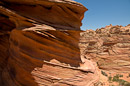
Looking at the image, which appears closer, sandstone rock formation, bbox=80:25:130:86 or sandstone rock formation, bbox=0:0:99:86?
sandstone rock formation, bbox=0:0:99:86

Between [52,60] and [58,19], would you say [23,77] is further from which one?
[58,19]

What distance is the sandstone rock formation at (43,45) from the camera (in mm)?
4266

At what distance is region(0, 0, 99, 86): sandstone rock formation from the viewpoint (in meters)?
4.27

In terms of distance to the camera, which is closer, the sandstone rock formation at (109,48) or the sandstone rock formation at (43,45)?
the sandstone rock formation at (43,45)

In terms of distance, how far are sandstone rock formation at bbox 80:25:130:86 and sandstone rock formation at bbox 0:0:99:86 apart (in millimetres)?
7268

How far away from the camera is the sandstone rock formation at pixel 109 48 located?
12.4 metres

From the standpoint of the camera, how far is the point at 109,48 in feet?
45.6

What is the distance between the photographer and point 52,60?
4531mm

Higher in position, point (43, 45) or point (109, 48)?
point (109, 48)

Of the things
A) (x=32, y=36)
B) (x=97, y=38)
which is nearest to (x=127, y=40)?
(x=97, y=38)

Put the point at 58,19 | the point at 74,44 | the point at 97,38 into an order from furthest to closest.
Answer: the point at 97,38
the point at 74,44
the point at 58,19

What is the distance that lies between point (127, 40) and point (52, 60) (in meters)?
12.3

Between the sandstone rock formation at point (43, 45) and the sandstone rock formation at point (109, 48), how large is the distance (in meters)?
7.27

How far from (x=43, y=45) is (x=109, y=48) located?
11.8 meters
